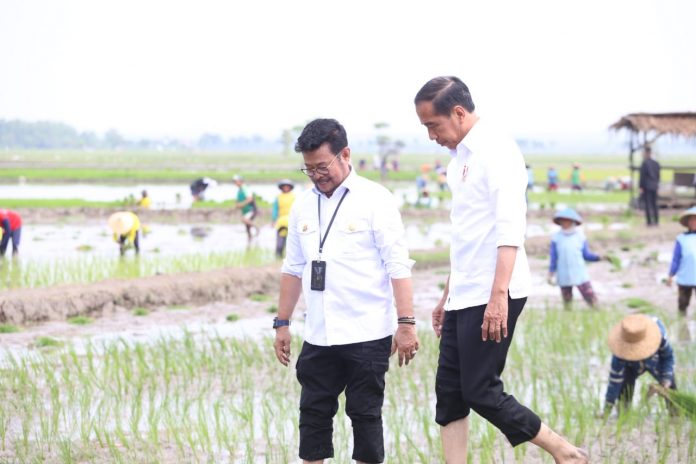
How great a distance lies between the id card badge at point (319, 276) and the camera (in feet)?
12.4

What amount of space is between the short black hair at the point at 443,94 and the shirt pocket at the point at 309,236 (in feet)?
1.94

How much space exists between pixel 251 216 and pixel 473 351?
12926mm

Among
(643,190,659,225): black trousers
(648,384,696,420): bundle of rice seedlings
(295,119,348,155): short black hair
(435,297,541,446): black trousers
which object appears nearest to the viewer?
(435,297,541,446): black trousers

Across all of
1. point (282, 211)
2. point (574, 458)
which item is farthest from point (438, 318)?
point (282, 211)

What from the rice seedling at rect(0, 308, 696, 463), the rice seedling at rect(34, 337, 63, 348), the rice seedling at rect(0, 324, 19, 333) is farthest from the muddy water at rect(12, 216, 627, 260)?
the rice seedling at rect(0, 308, 696, 463)

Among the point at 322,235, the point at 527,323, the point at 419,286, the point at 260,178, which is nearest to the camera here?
the point at 322,235

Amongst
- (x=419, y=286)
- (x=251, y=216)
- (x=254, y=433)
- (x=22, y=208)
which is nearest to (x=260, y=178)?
(x=22, y=208)

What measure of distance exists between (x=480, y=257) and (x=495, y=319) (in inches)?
9.1

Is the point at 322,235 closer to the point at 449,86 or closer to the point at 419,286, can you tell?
the point at 449,86

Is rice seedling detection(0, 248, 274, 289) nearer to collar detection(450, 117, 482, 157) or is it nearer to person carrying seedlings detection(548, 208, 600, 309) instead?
person carrying seedlings detection(548, 208, 600, 309)

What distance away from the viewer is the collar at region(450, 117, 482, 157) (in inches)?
141

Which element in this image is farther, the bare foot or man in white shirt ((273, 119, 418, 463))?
man in white shirt ((273, 119, 418, 463))

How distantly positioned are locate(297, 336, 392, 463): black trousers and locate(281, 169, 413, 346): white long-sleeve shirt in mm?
55

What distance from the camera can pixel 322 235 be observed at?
12.5 ft
